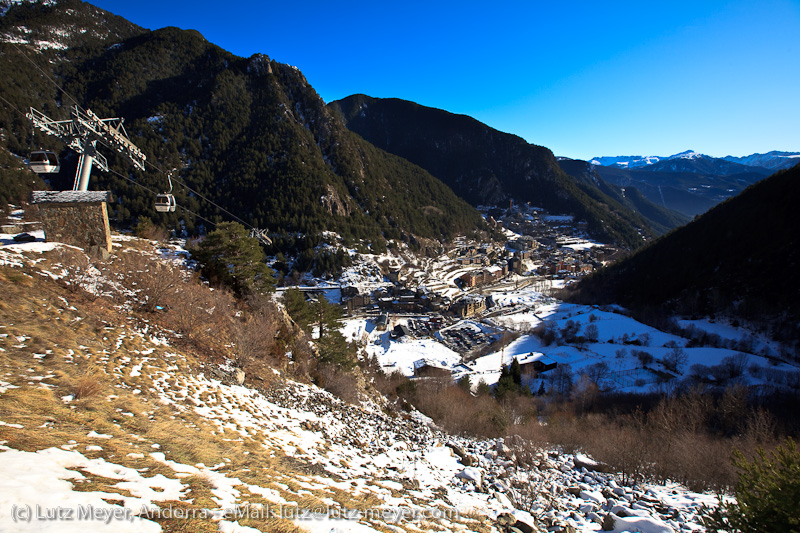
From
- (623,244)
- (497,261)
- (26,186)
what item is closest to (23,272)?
(26,186)

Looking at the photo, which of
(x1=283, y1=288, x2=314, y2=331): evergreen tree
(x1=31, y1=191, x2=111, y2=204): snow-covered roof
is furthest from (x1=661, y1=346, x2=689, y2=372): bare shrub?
(x1=31, y1=191, x2=111, y2=204): snow-covered roof

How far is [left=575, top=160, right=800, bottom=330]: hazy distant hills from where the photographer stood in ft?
147

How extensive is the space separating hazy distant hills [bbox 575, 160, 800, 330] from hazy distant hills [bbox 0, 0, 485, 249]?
199 feet

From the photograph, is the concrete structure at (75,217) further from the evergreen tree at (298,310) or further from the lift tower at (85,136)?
the evergreen tree at (298,310)

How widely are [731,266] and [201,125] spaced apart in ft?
400

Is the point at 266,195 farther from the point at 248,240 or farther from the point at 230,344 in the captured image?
the point at 230,344

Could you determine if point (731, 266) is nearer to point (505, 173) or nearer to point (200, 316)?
point (200, 316)

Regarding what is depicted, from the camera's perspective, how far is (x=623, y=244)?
416 ft

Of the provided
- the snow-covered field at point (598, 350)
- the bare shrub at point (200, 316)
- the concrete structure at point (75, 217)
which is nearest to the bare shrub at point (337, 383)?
the bare shrub at point (200, 316)

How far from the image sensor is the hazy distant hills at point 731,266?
44844 millimetres

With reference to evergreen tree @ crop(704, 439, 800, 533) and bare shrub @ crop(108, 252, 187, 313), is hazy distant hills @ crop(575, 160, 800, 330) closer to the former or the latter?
evergreen tree @ crop(704, 439, 800, 533)

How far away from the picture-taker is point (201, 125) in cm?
8850

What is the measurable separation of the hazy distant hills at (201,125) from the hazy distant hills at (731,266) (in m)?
60.7

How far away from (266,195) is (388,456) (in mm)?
82619
